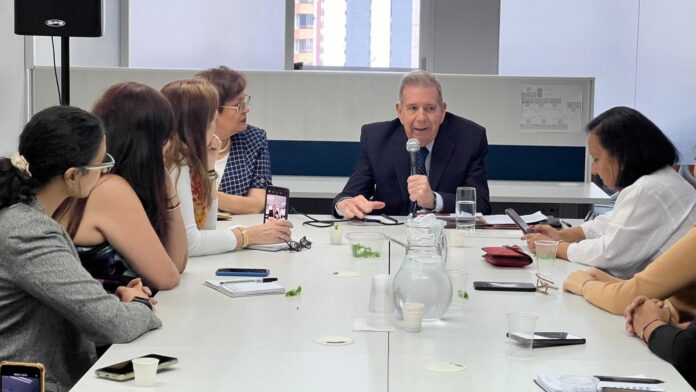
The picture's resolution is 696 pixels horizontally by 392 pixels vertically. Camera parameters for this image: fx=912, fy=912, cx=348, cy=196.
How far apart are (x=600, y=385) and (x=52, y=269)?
3.55ft

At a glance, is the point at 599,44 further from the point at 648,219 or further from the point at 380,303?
the point at 380,303

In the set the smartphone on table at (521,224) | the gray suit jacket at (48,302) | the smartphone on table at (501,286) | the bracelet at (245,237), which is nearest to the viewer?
the gray suit jacket at (48,302)

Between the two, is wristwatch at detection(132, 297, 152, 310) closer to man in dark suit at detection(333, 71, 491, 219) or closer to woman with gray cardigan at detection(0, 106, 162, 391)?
woman with gray cardigan at detection(0, 106, 162, 391)

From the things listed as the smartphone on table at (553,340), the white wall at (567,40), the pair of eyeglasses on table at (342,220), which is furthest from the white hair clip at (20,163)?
the white wall at (567,40)

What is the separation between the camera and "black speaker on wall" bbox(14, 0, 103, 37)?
15.5 ft

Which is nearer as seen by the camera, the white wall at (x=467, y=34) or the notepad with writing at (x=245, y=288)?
the notepad with writing at (x=245, y=288)

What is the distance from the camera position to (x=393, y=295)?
2053 millimetres

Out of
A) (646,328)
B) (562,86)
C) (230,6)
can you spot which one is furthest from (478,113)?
(646,328)

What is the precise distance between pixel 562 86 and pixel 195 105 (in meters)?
2.95

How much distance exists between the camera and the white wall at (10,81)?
5.24 metres

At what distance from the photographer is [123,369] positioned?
1649 millimetres

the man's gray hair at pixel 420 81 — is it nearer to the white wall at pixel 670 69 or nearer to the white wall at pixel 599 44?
the white wall at pixel 670 69

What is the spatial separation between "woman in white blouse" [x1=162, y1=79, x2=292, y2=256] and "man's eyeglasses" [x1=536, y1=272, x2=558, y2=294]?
0.95 m

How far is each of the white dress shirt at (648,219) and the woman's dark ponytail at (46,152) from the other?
161cm
